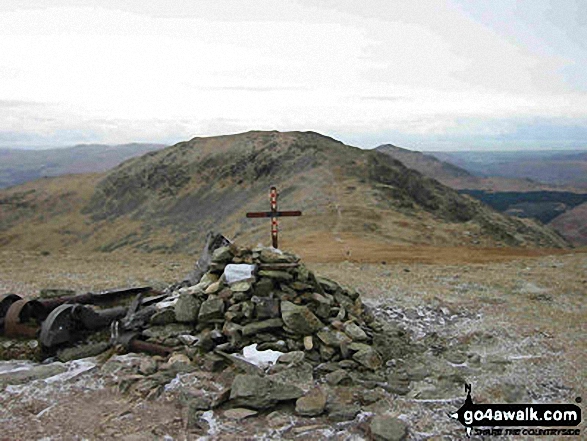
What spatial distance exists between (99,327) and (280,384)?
4.38 m

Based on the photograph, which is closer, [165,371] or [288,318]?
[165,371]

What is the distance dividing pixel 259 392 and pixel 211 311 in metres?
2.38

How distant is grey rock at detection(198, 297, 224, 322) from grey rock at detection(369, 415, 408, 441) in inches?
147

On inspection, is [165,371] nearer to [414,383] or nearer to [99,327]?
[99,327]

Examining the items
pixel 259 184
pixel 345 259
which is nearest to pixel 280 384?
pixel 345 259

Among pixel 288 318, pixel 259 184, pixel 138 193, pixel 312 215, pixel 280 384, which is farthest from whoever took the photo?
pixel 138 193

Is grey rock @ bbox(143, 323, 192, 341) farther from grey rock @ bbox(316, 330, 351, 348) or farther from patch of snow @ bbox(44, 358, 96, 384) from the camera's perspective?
grey rock @ bbox(316, 330, 351, 348)

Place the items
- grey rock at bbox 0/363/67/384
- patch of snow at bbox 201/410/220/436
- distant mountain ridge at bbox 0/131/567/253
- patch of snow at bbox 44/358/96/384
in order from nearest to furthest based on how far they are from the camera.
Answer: patch of snow at bbox 201/410/220/436, grey rock at bbox 0/363/67/384, patch of snow at bbox 44/358/96/384, distant mountain ridge at bbox 0/131/567/253

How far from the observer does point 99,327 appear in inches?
389

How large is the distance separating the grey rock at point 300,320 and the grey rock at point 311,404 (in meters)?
1.62

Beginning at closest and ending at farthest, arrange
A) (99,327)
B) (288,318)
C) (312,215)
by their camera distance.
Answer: (288,318) < (99,327) < (312,215)

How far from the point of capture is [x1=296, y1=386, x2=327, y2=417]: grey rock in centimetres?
713

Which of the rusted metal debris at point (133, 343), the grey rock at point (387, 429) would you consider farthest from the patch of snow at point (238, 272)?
the grey rock at point (387, 429)

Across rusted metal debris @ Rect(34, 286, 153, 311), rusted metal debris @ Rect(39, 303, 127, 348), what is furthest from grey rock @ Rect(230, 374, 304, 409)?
rusted metal debris @ Rect(34, 286, 153, 311)
